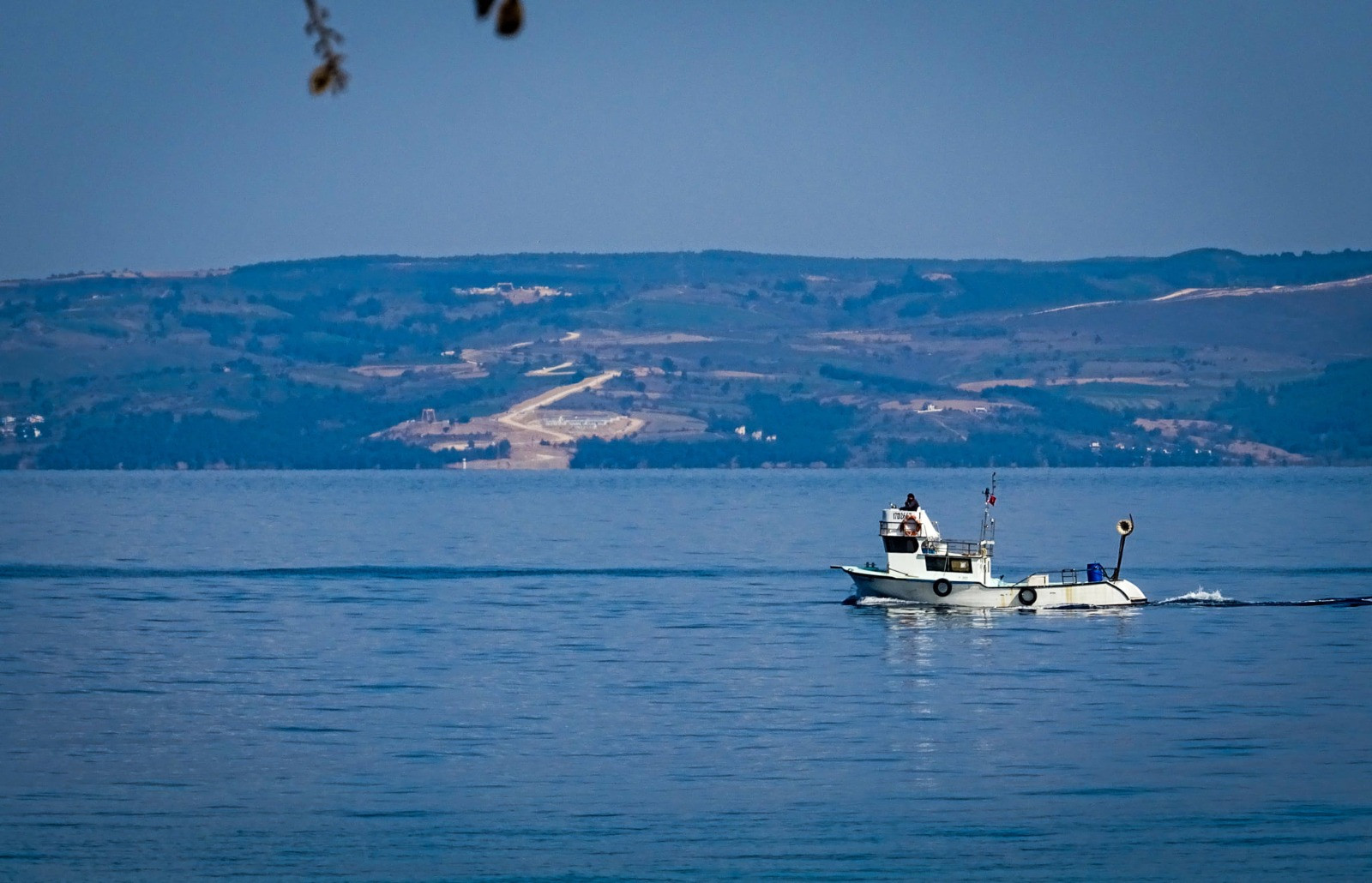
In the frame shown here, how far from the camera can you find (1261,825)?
48031mm

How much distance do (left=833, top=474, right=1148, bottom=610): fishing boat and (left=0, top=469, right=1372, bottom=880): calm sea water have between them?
1.07 m

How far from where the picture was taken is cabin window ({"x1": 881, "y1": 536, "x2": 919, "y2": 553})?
99375 millimetres

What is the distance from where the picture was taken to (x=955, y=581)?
9912 cm

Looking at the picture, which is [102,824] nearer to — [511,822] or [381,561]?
[511,822]

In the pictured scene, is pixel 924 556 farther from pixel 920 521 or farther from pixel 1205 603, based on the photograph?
pixel 1205 603

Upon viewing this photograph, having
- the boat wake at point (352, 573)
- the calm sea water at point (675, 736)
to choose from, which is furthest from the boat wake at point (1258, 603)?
the boat wake at point (352, 573)

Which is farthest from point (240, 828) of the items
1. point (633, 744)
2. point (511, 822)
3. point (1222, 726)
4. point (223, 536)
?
point (223, 536)

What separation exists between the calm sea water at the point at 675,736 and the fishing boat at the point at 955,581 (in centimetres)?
107

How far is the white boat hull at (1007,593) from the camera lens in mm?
99250

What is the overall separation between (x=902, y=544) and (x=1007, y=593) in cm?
579

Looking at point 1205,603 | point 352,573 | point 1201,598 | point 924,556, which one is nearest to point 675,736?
point 924,556

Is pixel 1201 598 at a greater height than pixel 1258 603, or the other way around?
pixel 1201 598

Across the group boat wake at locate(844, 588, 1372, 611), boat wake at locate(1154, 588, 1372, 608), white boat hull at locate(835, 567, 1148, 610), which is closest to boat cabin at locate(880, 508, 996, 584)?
white boat hull at locate(835, 567, 1148, 610)

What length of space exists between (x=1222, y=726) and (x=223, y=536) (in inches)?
5271
